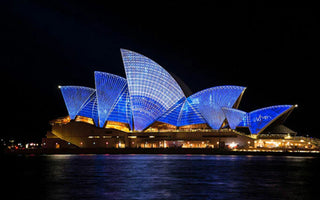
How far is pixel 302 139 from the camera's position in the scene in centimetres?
8075

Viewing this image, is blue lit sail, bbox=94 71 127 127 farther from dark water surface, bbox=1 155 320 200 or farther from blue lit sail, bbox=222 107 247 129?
dark water surface, bbox=1 155 320 200

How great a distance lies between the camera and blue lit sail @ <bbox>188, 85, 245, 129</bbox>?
77.4 metres

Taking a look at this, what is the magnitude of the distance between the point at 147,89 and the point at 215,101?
14.5 metres

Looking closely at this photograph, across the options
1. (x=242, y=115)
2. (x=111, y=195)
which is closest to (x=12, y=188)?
(x=111, y=195)

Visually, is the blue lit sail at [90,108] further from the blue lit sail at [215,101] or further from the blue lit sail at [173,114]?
the blue lit sail at [215,101]

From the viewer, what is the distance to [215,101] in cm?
7775

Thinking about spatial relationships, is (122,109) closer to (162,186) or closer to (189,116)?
(189,116)

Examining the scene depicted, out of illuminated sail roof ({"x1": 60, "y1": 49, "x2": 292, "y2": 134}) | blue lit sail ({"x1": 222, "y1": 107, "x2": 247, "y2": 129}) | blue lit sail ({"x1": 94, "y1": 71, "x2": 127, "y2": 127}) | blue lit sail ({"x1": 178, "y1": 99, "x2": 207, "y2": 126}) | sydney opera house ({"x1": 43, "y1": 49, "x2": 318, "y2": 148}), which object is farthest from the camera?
blue lit sail ({"x1": 178, "y1": 99, "x2": 207, "y2": 126})

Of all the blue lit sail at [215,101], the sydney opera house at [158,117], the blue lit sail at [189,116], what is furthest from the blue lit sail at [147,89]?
the blue lit sail at [215,101]

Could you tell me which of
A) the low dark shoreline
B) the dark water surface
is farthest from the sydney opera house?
the dark water surface

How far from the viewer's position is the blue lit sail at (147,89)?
72.6 m

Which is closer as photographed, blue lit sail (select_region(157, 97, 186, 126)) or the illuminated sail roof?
the illuminated sail roof

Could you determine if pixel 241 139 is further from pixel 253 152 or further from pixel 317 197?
pixel 317 197

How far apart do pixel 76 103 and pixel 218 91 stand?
30.8 meters
